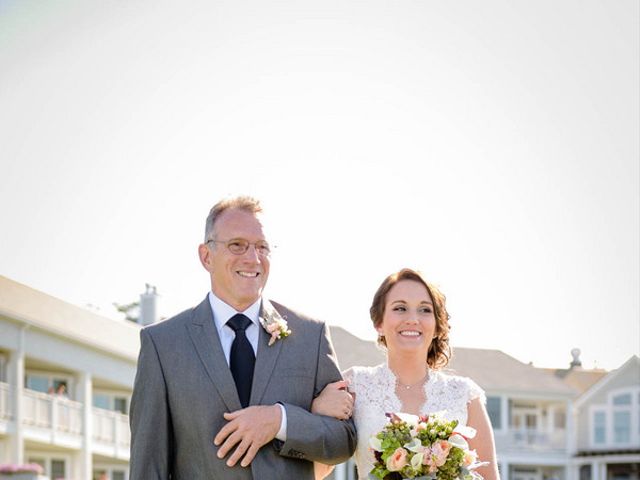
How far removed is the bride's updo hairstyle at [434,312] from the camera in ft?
24.1

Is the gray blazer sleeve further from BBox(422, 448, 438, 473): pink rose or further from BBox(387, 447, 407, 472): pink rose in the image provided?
BBox(422, 448, 438, 473): pink rose

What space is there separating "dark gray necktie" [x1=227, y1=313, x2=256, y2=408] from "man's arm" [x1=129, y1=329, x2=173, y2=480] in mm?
356

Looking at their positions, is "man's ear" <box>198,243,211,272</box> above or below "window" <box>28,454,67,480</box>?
above

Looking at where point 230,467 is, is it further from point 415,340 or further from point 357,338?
point 357,338

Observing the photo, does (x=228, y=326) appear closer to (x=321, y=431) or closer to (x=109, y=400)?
(x=321, y=431)

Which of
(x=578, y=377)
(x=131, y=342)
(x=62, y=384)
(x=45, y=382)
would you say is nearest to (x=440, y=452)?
(x=45, y=382)

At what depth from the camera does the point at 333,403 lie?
653 cm

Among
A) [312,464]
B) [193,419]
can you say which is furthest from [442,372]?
[193,419]

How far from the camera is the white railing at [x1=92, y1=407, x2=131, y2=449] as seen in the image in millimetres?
41594

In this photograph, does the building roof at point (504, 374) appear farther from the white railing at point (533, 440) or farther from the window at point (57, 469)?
the window at point (57, 469)

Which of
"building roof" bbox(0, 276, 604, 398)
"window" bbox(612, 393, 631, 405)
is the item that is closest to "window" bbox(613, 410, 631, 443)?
"window" bbox(612, 393, 631, 405)

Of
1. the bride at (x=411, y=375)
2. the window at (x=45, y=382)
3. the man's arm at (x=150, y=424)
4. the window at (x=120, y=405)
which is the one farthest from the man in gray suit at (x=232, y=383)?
the window at (x=120, y=405)

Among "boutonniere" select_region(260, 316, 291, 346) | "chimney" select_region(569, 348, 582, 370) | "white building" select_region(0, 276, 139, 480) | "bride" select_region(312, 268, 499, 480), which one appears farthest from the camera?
"chimney" select_region(569, 348, 582, 370)

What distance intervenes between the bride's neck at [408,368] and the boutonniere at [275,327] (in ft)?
3.86
